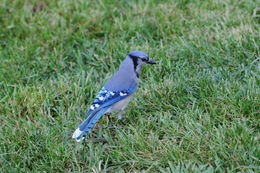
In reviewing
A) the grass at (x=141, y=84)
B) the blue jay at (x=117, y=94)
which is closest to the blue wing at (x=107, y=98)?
the blue jay at (x=117, y=94)

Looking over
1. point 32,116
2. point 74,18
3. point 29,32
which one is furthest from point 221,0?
point 32,116

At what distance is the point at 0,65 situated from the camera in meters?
5.46

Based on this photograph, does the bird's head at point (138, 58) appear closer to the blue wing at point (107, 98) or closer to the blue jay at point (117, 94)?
the blue jay at point (117, 94)

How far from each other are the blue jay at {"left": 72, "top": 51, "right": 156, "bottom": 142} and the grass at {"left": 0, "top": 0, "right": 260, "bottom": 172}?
0.56 ft

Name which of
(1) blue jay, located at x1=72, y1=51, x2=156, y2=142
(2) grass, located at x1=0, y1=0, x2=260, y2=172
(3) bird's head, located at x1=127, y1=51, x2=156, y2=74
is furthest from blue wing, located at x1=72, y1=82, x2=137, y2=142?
(3) bird's head, located at x1=127, y1=51, x2=156, y2=74

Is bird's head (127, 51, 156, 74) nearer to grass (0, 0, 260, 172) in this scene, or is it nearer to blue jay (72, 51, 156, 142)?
blue jay (72, 51, 156, 142)

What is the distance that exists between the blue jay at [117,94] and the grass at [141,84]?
0.56 feet

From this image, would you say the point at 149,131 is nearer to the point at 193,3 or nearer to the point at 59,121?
the point at 59,121

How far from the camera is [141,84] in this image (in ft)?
15.9

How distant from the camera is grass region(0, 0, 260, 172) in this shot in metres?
3.79

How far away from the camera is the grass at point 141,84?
149 inches

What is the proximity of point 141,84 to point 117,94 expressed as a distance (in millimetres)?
625

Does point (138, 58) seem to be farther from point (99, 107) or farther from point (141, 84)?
point (99, 107)

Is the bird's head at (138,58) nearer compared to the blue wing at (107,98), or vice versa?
the blue wing at (107,98)
